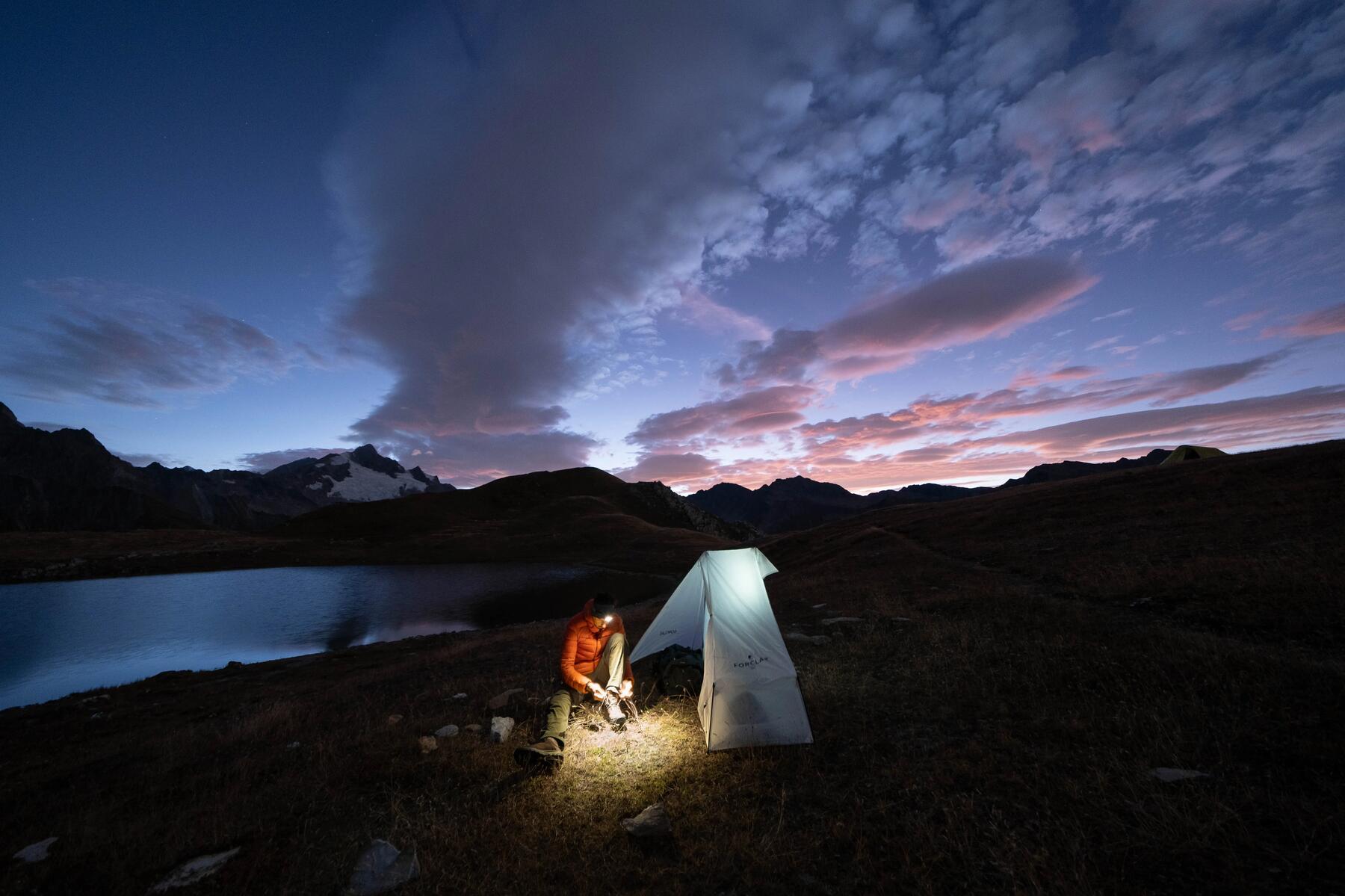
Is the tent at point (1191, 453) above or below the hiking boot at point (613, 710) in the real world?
above

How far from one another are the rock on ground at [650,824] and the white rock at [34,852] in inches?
313

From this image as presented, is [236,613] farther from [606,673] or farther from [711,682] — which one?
[711,682]

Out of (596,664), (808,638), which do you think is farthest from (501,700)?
(808,638)

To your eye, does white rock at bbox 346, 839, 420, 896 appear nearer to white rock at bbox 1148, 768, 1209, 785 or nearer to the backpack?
the backpack

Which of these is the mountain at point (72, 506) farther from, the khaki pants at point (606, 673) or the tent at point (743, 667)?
the tent at point (743, 667)

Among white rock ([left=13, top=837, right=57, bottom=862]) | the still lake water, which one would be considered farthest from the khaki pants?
the still lake water

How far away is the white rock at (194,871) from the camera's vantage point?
594 cm

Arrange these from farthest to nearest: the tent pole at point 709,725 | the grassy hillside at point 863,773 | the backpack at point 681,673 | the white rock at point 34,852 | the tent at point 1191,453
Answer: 1. the tent at point 1191,453
2. the backpack at point 681,673
3. the tent pole at point 709,725
4. the white rock at point 34,852
5. the grassy hillside at point 863,773

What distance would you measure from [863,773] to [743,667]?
2.55 metres

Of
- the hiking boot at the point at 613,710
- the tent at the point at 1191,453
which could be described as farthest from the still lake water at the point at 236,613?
the tent at the point at 1191,453

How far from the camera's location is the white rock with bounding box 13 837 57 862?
671cm

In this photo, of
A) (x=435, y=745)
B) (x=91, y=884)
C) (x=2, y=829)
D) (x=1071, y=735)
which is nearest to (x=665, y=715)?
(x=435, y=745)

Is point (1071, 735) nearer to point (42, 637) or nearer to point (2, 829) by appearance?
point (2, 829)

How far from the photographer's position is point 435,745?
9391 mm
